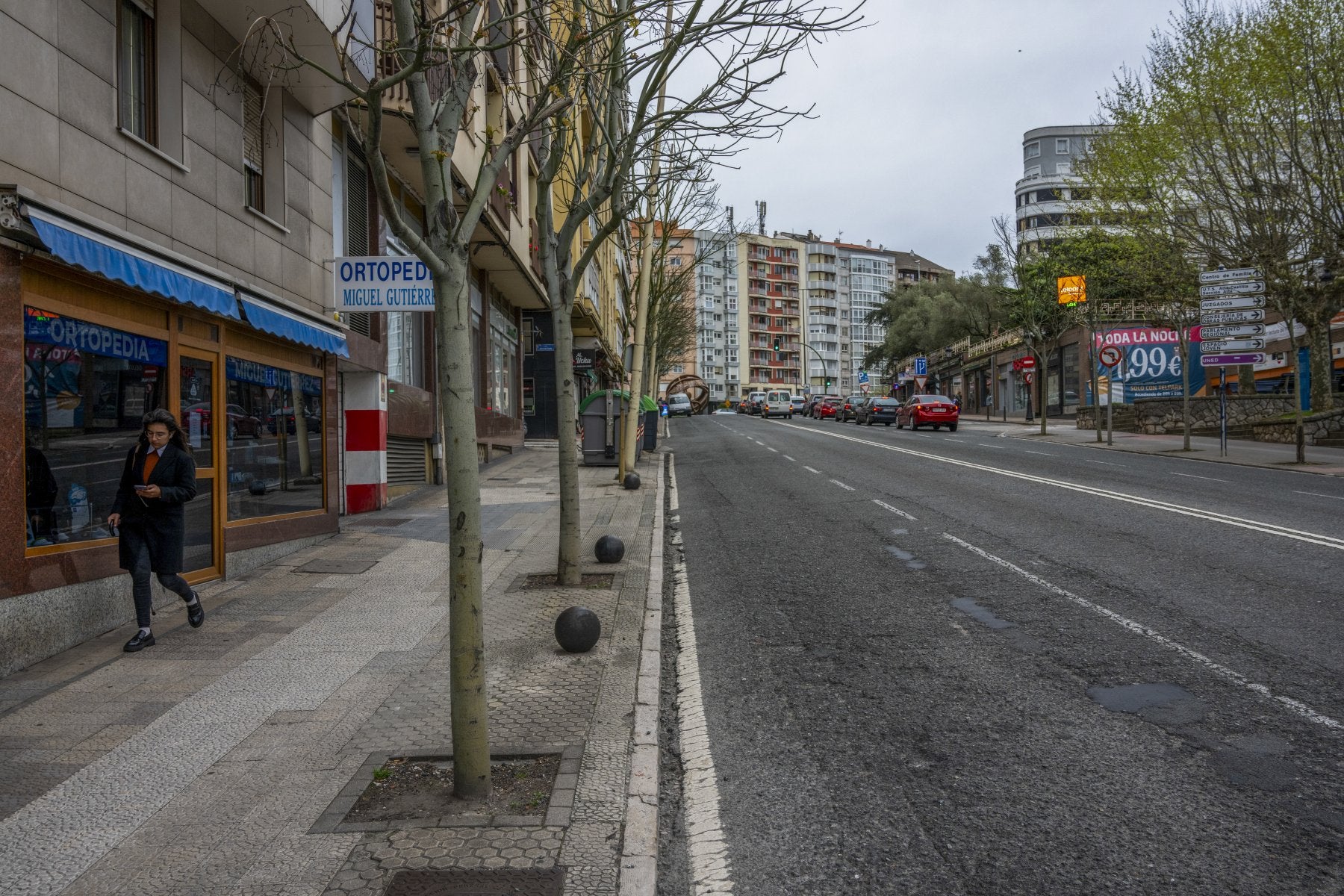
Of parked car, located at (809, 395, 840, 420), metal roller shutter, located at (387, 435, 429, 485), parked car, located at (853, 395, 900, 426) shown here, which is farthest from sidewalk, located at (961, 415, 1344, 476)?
parked car, located at (809, 395, 840, 420)

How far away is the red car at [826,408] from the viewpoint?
61438 mm

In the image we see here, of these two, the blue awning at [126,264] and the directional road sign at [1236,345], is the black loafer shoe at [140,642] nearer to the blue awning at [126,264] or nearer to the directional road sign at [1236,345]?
the blue awning at [126,264]

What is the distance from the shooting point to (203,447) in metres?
9.03

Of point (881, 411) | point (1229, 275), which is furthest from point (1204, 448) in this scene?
point (881, 411)

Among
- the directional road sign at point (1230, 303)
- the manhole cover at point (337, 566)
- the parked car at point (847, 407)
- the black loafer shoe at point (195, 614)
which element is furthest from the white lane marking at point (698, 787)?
the parked car at point (847, 407)

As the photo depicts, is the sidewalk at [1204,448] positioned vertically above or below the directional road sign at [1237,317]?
below

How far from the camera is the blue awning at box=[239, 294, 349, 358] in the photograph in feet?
31.6

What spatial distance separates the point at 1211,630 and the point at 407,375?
13.7m

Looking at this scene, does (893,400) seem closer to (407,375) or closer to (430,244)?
(407,375)

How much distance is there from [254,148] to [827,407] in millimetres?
53613

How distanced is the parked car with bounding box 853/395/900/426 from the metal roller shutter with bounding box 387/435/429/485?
32975 mm

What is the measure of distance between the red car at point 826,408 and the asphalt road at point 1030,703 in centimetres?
4944

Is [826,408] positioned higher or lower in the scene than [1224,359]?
lower

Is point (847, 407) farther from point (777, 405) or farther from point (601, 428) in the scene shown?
point (601, 428)
